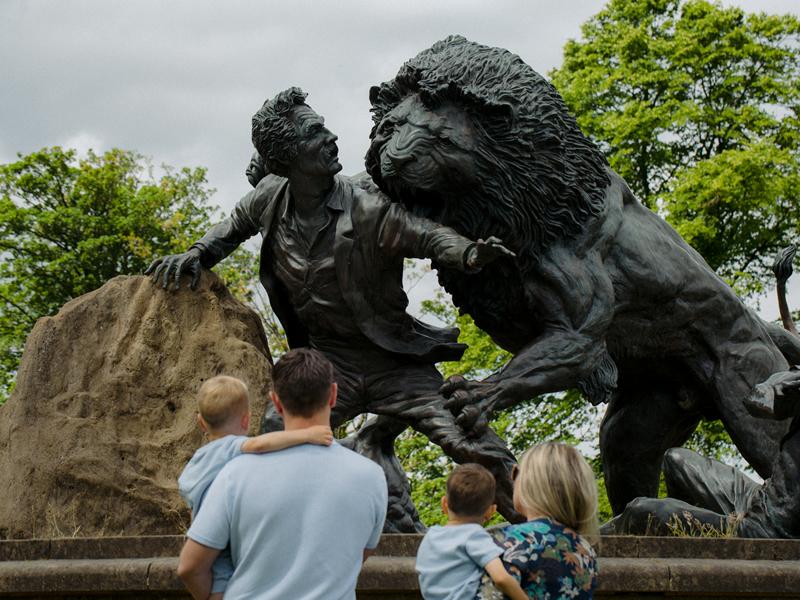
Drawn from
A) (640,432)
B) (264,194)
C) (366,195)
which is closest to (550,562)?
(366,195)

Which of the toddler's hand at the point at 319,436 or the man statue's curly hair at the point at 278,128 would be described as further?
the man statue's curly hair at the point at 278,128

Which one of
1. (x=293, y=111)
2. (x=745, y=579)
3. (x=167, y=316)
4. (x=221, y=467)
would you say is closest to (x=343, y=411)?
(x=167, y=316)

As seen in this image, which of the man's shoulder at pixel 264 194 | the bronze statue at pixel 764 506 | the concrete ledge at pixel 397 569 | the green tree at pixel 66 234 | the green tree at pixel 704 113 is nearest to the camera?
the concrete ledge at pixel 397 569

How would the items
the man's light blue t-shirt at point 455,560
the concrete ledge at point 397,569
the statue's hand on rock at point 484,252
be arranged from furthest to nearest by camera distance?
the statue's hand on rock at point 484,252 → the concrete ledge at point 397,569 → the man's light blue t-shirt at point 455,560

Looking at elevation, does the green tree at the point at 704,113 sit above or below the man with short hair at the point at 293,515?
above

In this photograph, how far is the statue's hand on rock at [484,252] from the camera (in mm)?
5887

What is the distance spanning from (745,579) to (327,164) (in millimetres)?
2971

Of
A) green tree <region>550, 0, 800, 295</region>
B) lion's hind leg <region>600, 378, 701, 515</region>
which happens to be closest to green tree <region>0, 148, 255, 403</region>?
green tree <region>550, 0, 800, 295</region>

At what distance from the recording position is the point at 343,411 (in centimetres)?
669

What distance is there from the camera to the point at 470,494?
4070 millimetres

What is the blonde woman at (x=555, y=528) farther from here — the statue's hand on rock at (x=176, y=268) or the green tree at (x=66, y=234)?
the green tree at (x=66, y=234)

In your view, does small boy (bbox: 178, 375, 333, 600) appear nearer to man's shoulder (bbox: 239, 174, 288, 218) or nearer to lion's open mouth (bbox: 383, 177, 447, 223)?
lion's open mouth (bbox: 383, 177, 447, 223)

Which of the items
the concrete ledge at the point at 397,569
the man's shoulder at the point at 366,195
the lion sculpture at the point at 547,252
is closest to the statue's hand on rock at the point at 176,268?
the man's shoulder at the point at 366,195

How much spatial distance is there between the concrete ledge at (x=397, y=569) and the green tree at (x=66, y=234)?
16.6 meters
